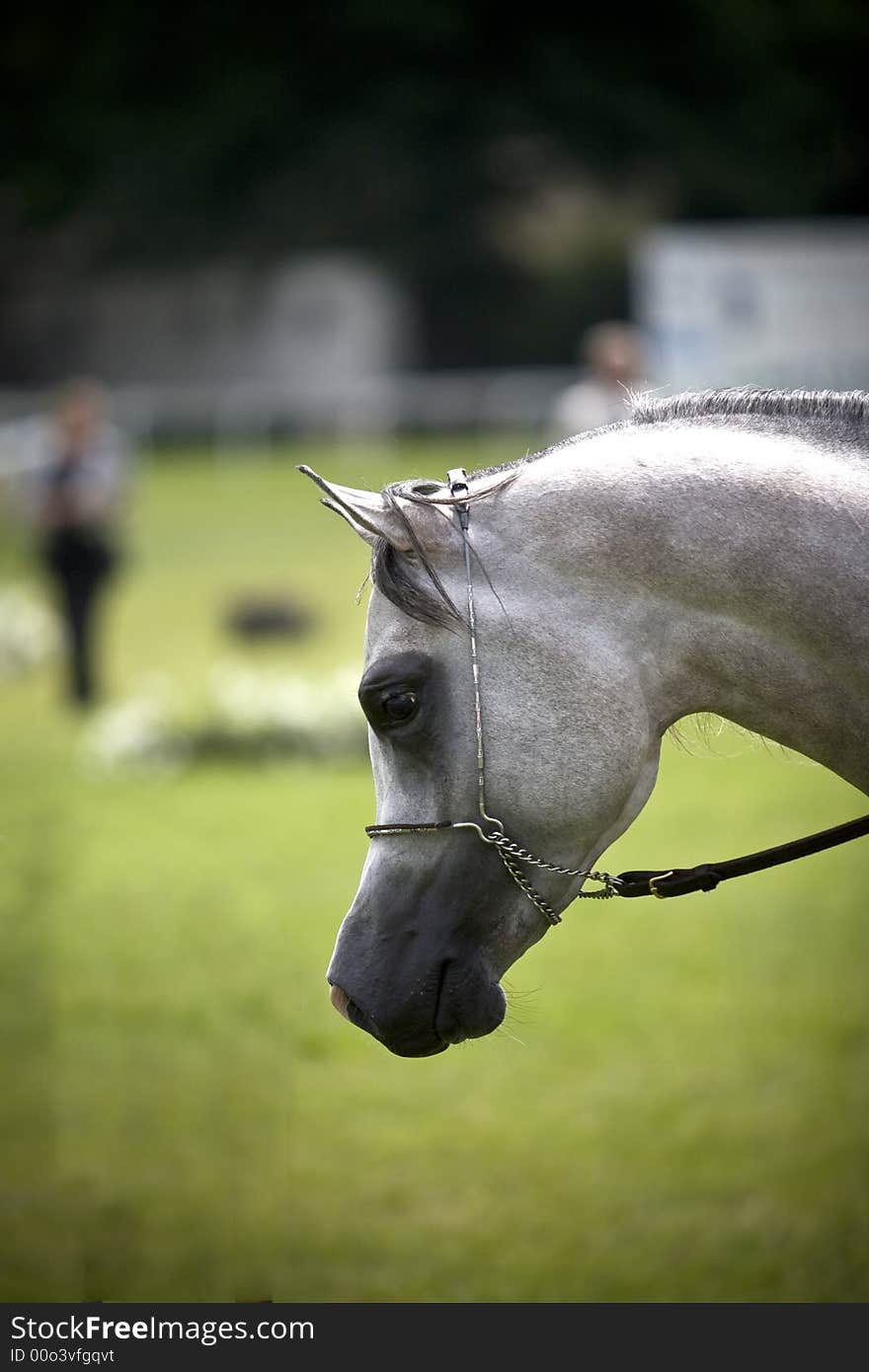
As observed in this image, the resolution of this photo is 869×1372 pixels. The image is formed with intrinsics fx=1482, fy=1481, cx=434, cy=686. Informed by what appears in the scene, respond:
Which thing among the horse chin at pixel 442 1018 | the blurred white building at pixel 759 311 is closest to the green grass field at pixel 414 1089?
the horse chin at pixel 442 1018

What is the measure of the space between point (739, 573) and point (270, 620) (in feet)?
43.1

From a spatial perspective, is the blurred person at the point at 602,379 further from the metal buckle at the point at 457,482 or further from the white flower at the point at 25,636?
the metal buckle at the point at 457,482

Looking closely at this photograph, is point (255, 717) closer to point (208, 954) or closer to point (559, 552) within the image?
point (208, 954)

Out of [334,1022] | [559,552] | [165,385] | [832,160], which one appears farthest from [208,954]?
[165,385]

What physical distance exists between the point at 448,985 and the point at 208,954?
4344 mm

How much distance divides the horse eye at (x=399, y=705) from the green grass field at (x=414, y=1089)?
1.71ft

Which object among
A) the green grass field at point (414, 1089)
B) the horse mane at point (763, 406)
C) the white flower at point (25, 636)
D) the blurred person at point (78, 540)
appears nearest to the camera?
the horse mane at point (763, 406)

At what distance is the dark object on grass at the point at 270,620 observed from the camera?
15.3 meters

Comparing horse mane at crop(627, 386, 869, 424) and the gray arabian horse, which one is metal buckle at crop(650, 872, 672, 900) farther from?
horse mane at crop(627, 386, 869, 424)

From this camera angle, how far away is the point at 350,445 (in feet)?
79.0

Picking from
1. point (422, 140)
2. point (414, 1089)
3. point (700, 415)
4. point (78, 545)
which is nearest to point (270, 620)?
point (78, 545)

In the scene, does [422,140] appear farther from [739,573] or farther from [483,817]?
[483,817]

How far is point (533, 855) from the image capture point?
2516 millimetres

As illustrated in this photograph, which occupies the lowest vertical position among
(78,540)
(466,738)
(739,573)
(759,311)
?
(466,738)
